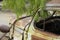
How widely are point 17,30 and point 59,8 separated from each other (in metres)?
0.55

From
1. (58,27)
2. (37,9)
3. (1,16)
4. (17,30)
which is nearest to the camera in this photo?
(37,9)

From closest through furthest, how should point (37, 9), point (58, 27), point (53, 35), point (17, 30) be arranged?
1. point (37, 9)
2. point (53, 35)
3. point (58, 27)
4. point (17, 30)

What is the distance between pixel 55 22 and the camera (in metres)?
1.37

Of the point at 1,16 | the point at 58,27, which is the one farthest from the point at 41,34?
the point at 1,16

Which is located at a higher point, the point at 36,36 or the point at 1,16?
the point at 36,36

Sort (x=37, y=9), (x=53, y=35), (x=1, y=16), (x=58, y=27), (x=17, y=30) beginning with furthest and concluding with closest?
(x=1, y=16) < (x=17, y=30) < (x=58, y=27) < (x=53, y=35) < (x=37, y=9)

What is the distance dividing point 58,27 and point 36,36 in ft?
0.65

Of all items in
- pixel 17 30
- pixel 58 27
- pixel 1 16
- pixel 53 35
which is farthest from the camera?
pixel 1 16

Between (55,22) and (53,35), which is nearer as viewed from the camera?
(53,35)

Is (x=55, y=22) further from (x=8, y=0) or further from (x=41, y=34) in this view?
(x=8, y=0)

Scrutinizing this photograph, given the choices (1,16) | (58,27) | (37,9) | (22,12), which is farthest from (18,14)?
(1,16)

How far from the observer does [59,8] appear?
1086mm

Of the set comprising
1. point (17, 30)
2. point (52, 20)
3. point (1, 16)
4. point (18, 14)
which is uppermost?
point (18, 14)

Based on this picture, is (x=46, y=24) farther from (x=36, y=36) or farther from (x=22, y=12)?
(x=22, y=12)
